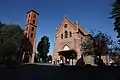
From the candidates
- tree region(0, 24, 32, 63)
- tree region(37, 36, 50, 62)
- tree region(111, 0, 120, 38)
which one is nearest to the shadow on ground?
tree region(111, 0, 120, 38)

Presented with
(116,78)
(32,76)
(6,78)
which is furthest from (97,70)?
(6,78)

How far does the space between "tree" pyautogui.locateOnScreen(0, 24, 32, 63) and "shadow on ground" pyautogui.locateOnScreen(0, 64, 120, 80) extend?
14.1 meters

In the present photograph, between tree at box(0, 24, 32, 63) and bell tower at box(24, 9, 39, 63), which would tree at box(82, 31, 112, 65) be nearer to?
tree at box(0, 24, 32, 63)

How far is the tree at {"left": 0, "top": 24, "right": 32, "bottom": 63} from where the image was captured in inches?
1372

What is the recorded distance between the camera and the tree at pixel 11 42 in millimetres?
34844

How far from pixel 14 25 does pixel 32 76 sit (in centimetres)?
2571

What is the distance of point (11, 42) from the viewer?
36.4 meters

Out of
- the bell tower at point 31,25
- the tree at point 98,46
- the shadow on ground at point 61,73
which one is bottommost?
the shadow on ground at point 61,73

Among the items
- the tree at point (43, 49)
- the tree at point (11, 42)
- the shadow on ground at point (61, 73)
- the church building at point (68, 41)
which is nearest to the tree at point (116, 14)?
the shadow on ground at point (61, 73)

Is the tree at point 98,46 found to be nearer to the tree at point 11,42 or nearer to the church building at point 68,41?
the church building at point 68,41

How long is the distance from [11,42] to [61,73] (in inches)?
806

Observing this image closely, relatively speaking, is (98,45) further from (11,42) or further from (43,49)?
(43,49)

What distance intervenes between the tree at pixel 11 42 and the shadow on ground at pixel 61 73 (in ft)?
46.2

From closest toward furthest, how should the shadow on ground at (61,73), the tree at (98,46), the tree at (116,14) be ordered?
the shadow on ground at (61,73), the tree at (116,14), the tree at (98,46)
